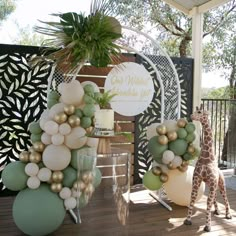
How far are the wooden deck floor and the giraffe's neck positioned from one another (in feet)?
1.90

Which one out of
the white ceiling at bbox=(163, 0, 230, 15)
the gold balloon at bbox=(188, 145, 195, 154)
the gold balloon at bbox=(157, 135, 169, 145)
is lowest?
the gold balloon at bbox=(188, 145, 195, 154)

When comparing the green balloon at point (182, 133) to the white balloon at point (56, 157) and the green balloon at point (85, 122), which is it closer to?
the green balloon at point (85, 122)

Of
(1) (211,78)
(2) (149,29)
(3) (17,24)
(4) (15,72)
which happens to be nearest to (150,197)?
(4) (15,72)

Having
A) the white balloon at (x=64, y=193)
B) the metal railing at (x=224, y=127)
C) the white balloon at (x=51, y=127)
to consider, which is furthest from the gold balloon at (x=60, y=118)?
the metal railing at (x=224, y=127)

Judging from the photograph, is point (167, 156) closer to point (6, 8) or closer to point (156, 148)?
point (156, 148)

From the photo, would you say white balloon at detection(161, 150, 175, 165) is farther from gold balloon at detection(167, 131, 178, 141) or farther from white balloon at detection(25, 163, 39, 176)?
white balloon at detection(25, 163, 39, 176)

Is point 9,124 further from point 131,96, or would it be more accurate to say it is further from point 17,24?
point 17,24

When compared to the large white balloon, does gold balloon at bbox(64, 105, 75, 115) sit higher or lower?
higher

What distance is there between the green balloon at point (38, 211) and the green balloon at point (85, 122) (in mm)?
566

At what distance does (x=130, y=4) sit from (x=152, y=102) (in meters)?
3.03

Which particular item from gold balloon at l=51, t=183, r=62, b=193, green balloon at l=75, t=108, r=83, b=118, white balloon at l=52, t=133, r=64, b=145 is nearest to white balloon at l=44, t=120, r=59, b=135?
white balloon at l=52, t=133, r=64, b=145

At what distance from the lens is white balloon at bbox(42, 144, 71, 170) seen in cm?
257

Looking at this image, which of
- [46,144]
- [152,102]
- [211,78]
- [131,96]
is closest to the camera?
[46,144]

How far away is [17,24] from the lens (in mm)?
6879
